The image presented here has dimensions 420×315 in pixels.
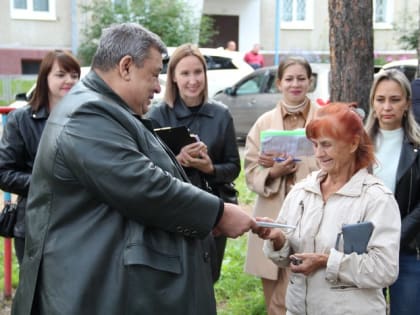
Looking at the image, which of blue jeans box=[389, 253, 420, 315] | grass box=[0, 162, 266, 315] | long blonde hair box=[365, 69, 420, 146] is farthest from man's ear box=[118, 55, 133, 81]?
grass box=[0, 162, 266, 315]

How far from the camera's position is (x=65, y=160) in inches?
97.8

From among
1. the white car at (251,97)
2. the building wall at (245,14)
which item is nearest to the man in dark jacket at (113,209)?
the white car at (251,97)

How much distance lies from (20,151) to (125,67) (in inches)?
64.0

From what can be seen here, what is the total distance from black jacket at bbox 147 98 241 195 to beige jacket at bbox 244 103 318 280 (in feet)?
0.39

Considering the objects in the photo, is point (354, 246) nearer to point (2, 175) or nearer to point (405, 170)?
point (405, 170)

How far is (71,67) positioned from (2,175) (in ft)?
2.57

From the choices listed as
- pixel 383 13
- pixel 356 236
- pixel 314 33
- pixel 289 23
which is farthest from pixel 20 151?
pixel 383 13

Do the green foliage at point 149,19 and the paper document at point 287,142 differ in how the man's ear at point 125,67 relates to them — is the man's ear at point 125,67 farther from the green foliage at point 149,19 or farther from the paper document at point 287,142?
the green foliage at point 149,19

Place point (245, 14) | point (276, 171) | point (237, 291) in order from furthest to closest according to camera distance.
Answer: point (245, 14) < point (237, 291) < point (276, 171)

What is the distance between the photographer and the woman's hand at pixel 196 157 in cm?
394

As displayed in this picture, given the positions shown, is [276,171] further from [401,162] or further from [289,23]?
[289,23]

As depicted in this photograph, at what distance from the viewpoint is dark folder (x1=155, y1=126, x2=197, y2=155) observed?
371cm

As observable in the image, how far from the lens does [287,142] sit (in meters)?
4.13

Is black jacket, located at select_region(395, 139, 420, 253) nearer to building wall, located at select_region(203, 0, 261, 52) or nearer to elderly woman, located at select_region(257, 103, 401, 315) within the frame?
elderly woman, located at select_region(257, 103, 401, 315)
